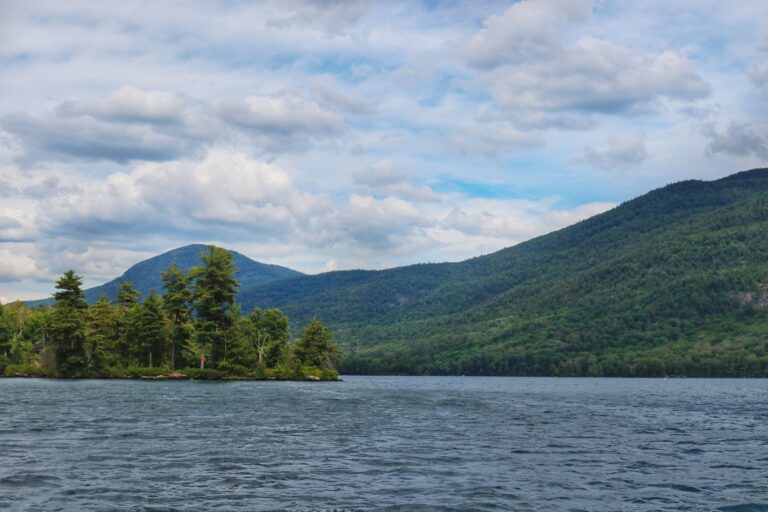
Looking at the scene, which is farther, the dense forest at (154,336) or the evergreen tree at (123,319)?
the evergreen tree at (123,319)

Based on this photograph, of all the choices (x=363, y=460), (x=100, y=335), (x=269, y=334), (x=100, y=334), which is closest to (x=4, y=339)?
(x=100, y=334)

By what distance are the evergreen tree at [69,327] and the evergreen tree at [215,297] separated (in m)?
20.7

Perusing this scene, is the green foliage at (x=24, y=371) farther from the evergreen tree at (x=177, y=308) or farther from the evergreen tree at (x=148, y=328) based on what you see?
the evergreen tree at (x=177, y=308)

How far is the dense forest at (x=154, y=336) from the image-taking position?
12962 centimetres

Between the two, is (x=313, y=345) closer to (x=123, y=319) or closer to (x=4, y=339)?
(x=123, y=319)

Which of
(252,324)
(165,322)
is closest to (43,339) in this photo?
(165,322)

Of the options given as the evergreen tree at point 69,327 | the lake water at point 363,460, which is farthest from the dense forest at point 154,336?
the lake water at point 363,460

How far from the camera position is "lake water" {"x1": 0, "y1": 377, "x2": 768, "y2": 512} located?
2697 cm

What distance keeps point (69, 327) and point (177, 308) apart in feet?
64.2

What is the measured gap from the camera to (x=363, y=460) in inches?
1439

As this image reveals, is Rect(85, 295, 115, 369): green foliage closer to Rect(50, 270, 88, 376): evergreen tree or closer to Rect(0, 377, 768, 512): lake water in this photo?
Rect(50, 270, 88, 376): evergreen tree

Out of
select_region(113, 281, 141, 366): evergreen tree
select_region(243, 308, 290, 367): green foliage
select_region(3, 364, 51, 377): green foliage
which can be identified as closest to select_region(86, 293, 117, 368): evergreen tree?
select_region(113, 281, 141, 366): evergreen tree

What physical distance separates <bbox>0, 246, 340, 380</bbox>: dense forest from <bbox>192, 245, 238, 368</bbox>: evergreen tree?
0.19m

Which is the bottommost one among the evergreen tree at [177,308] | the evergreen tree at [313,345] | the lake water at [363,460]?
the lake water at [363,460]
